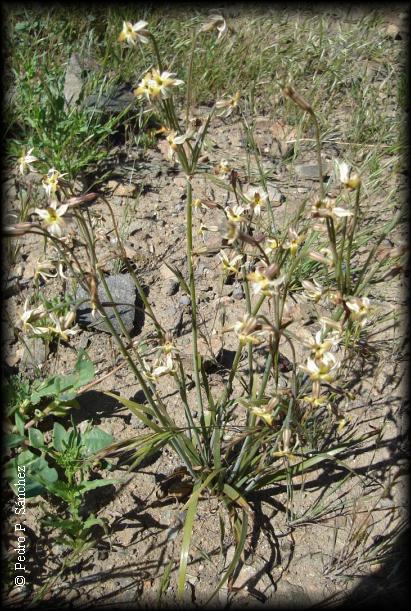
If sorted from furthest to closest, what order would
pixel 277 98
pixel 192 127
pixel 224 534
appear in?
pixel 277 98 < pixel 224 534 < pixel 192 127

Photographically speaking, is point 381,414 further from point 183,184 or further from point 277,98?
point 277,98

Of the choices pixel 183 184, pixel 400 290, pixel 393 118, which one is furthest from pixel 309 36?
pixel 400 290

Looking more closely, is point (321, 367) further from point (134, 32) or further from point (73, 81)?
point (73, 81)

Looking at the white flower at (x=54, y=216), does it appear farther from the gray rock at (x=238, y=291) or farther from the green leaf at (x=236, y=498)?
the gray rock at (x=238, y=291)

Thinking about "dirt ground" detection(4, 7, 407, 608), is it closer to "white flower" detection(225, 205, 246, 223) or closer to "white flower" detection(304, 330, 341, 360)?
"white flower" detection(225, 205, 246, 223)

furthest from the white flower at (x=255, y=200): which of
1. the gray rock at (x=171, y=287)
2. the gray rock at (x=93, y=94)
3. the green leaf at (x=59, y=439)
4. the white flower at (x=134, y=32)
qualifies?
the gray rock at (x=93, y=94)

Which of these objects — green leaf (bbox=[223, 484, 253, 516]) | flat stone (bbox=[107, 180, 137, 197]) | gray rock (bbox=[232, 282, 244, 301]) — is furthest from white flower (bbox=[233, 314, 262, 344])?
flat stone (bbox=[107, 180, 137, 197])
